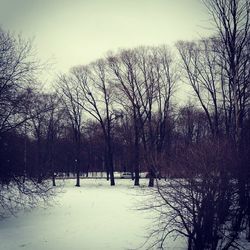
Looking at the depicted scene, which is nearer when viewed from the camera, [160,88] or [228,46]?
[228,46]

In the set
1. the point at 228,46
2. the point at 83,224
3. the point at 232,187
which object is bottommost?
the point at 83,224

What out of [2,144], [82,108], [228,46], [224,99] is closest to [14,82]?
[2,144]

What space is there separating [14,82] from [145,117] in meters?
21.3

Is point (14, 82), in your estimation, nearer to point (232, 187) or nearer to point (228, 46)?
point (228, 46)

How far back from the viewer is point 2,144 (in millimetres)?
13789

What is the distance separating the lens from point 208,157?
8.03 m

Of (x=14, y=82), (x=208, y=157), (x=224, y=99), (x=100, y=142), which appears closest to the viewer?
(x=208, y=157)

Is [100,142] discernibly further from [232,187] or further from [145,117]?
[232,187]

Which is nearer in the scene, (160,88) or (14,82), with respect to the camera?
(14,82)

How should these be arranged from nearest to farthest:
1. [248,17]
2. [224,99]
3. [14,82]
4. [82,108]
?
[248,17] < [14,82] < [224,99] < [82,108]

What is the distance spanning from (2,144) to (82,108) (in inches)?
970

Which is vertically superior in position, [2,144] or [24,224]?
[2,144]

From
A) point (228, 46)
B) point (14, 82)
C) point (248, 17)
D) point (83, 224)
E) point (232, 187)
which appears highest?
point (248, 17)

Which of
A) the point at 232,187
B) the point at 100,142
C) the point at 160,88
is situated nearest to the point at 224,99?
the point at 160,88
